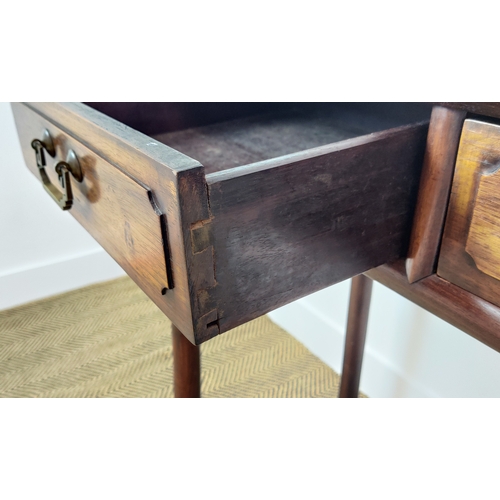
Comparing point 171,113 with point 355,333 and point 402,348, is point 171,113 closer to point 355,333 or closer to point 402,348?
point 355,333

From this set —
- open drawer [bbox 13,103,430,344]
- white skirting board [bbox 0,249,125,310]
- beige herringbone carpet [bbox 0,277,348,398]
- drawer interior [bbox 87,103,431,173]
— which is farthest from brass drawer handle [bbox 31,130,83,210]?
white skirting board [bbox 0,249,125,310]

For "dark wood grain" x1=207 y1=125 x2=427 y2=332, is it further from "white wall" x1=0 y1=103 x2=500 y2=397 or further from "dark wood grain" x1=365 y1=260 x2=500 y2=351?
"white wall" x1=0 y1=103 x2=500 y2=397

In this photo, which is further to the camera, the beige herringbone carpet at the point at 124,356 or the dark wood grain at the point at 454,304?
the beige herringbone carpet at the point at 124,356

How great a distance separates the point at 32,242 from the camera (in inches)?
54.4

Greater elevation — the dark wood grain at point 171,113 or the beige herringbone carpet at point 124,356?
the dark wood grain at point 171,113

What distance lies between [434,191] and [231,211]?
23 centimetres

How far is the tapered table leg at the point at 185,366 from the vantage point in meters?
0.58

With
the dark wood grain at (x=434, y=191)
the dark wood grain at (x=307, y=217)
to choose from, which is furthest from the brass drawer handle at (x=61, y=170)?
the dark wood grain at (x=434, y=191)

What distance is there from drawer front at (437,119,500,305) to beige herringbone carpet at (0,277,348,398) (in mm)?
672

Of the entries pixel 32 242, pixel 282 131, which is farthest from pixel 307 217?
pixel 32 242

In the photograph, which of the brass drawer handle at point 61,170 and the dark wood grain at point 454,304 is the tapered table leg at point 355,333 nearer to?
the dark wood grain at point 454,304

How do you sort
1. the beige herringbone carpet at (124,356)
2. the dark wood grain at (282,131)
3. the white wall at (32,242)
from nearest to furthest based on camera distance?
the dark wood grain at (282,131)
the beige herringbone carpet at (124,356)
the white wall at (32,242)

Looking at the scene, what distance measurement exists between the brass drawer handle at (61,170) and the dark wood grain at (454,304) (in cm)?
38
